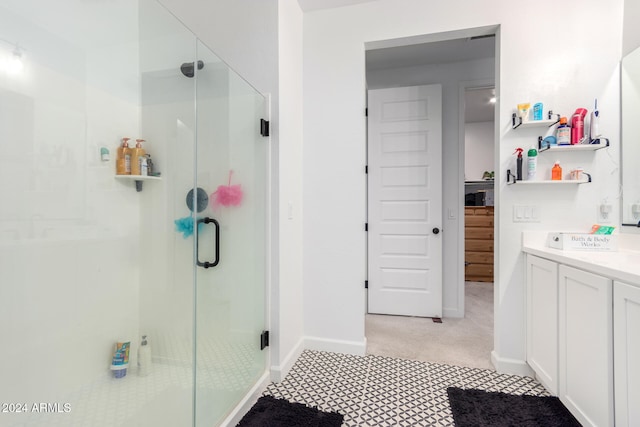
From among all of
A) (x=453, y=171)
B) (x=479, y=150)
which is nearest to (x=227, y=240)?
(x=453, y=171)

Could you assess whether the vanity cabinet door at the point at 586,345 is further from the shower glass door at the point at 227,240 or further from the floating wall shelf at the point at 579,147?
the shower glass door at the point at 227,240

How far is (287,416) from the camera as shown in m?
1.59

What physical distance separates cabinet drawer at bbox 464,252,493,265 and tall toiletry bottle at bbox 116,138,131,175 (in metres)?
4.55

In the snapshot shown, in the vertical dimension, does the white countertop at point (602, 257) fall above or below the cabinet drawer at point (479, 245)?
above

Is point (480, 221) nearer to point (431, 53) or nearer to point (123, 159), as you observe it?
point (431, 53)

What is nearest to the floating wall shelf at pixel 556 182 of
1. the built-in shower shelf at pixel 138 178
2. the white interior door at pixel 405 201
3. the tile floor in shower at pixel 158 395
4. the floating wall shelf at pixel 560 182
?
the floating wall shelf at pixel 560 182

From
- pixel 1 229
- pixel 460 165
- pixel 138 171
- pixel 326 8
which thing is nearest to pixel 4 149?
pixel 1 229

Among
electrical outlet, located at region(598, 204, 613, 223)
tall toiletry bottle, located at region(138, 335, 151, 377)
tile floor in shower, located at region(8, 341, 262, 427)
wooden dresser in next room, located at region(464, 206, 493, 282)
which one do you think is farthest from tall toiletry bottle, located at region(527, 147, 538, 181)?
wooden dresser in next room, located at region(464, 206, 493, 282)

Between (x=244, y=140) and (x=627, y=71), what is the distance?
2.42 metres

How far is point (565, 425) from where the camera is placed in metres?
1.51

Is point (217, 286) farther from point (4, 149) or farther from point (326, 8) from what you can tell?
point (326, 8)

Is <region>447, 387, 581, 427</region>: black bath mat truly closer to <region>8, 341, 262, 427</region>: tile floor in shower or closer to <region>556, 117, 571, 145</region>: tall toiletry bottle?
<region>8, 341, 262, 427</region>: tile floor in shower

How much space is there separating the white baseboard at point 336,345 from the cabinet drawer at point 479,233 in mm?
3096

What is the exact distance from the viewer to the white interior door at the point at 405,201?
9.98ft
